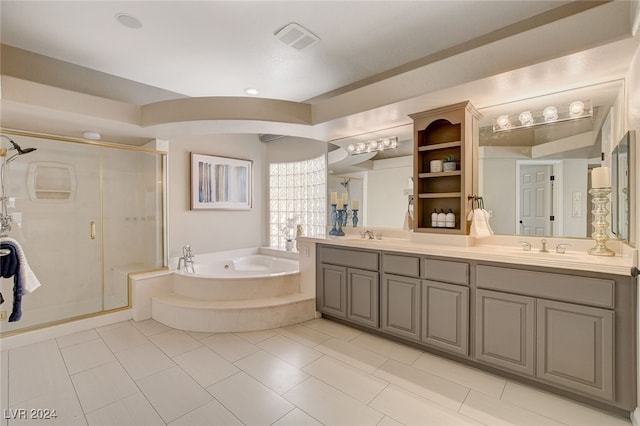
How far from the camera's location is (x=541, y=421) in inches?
68.9

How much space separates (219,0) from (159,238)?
117 inches

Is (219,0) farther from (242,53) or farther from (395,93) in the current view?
(395,93)

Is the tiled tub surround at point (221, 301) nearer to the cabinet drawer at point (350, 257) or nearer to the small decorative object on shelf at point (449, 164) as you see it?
the cabinet drawer at point (350, 257)

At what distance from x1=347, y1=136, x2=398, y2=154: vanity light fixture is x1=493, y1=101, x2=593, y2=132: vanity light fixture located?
104cm

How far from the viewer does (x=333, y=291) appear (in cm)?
324

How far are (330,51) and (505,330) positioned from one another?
2768 millimetres

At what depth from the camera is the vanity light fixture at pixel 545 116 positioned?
2.30m

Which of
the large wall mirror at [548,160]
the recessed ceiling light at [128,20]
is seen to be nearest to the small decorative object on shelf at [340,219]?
the large wall mirror at [548,160]

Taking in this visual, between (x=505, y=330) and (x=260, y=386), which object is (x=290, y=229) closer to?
(x=260, y=386)

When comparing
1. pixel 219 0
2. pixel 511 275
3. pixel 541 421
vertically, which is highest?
pixel 219 0

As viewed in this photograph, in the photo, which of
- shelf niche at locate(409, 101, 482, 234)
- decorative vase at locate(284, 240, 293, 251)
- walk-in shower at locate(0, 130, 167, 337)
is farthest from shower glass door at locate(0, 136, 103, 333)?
shelf niche at locate(409, 101, 482, 234)

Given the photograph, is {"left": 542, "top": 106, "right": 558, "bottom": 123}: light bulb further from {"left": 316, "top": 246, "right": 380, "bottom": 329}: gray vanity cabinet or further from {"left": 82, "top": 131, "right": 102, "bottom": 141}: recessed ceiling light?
{"left": 82, "top": 131, "right": 102, "bottom": 141}: recessed ceiling light

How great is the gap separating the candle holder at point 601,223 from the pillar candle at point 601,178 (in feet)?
0.12

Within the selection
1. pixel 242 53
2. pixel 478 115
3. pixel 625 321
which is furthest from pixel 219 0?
pixel 625 321
